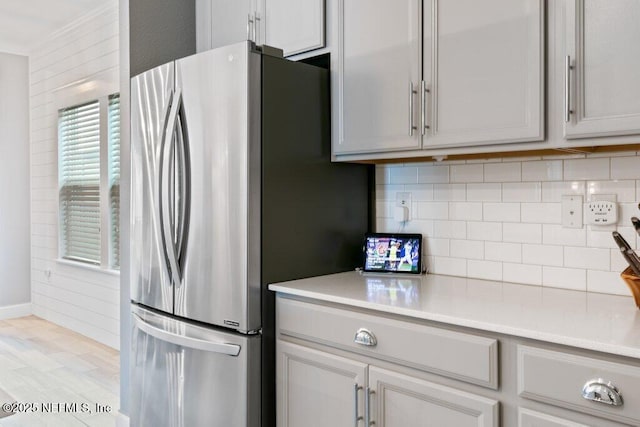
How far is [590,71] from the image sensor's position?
5.05 feet

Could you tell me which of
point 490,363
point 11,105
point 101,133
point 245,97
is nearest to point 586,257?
point 490,363

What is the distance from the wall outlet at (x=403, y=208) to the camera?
92.3 inches

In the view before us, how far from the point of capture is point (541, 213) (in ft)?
6.46

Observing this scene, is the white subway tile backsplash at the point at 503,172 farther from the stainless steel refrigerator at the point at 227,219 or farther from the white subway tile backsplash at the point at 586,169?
the stainless steel refrigerator at the point at 227,219

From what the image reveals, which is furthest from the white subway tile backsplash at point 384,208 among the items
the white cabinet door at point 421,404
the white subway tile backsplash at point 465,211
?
the white cabinet door at point 421,404

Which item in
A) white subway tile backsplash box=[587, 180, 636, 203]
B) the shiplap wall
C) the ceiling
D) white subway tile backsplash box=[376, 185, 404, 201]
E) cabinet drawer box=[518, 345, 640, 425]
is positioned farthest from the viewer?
the shiplap wall

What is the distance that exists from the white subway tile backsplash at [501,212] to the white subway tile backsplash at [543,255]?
0.40 feet

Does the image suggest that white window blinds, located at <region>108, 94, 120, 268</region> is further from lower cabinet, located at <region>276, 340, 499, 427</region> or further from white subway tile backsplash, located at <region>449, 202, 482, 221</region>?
white subway tile backsplash, located at <region>449, 202, 482, 221</region>

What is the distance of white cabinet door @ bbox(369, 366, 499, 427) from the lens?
1.45 m

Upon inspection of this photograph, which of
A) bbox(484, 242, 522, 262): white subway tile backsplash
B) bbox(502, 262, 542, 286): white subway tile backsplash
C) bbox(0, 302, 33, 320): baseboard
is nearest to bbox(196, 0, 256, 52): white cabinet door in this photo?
bbox(484, 242, 522, 262): white subway tile backsplash

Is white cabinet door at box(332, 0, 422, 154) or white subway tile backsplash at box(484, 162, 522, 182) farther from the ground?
white cabinet door at box(332, 0, 422, 154)

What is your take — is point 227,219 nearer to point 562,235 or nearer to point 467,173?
point 467,173

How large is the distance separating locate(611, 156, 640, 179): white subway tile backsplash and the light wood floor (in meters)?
2.74

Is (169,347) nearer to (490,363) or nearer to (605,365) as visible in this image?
(490,363)
